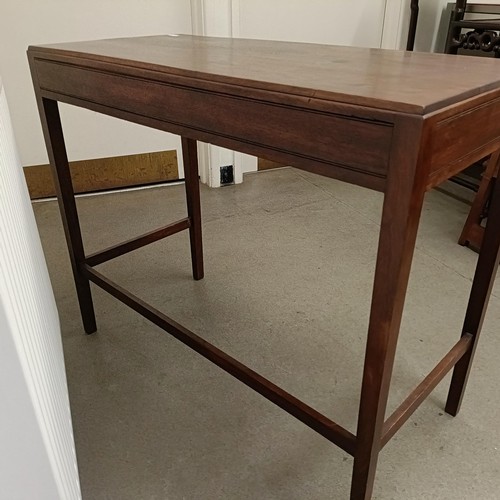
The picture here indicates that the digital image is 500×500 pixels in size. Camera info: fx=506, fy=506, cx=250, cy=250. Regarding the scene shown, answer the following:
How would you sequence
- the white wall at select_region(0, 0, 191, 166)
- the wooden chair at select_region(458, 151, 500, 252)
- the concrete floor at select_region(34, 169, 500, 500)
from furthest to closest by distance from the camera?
the white wall at select_region(0, 0, 191, 166), the wooden chair at select_region(458, 151, 500, 252), the concrete floor at select_region(34, 169, 500, 500)

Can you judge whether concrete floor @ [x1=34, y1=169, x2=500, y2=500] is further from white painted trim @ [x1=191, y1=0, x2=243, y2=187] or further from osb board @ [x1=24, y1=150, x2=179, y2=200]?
white painted trim @ [x1=191, y1=0, x2=243, y2=187]

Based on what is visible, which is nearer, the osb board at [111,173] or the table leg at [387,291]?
the table leg at [387,291]

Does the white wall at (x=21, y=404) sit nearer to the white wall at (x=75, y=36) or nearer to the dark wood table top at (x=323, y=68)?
the dark wood table top at (x=323, y=68)

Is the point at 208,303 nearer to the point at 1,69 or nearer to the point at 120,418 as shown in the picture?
the point at 120,418

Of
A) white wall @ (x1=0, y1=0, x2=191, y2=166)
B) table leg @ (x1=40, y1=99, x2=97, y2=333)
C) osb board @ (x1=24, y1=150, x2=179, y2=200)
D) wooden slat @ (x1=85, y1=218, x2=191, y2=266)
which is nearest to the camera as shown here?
table leg @ (x1=40, y1=99, x2=97, y2=333)

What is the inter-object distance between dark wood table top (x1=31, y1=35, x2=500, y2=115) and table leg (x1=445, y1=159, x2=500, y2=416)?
285 millimetres

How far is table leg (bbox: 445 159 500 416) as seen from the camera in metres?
0.99

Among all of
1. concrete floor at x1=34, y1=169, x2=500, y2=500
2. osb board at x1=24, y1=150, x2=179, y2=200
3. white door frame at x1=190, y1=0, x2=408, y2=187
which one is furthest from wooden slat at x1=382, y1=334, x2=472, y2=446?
osb board at x1=24, y1=150, x2=179, y2=200

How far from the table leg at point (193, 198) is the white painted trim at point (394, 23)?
1591 millimetres

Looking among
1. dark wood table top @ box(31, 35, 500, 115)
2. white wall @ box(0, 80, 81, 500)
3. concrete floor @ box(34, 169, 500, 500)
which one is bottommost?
concrete floor @ box(34, 169, 500, 500)

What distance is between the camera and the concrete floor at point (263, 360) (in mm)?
1089

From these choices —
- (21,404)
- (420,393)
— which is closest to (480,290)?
(420,393)

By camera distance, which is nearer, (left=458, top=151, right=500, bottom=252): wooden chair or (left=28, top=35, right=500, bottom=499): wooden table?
(left=28, top=35, right=500, bottom=499): wooden table

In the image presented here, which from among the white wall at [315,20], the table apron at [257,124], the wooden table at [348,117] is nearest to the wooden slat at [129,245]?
the wooden table at [348,117]
